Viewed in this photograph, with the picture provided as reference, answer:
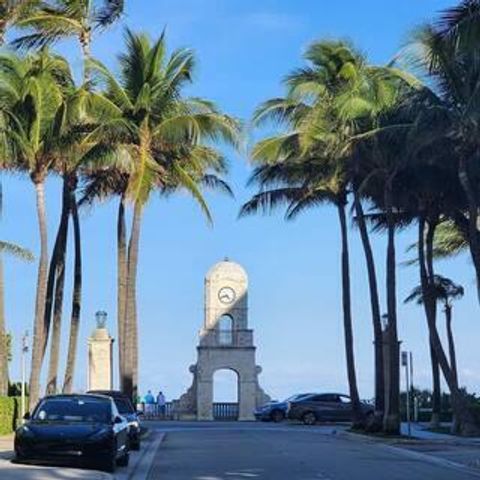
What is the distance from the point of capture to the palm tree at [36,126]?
115ft

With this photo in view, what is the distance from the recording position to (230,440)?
1319 inches

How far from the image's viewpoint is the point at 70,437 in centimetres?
2034

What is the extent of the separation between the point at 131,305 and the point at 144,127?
6.20m

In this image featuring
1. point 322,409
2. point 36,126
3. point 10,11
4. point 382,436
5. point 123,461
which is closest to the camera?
point 123,461

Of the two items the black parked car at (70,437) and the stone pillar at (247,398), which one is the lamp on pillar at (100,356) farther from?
the black parked car at (70,437)

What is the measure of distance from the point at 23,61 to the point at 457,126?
16.3 m

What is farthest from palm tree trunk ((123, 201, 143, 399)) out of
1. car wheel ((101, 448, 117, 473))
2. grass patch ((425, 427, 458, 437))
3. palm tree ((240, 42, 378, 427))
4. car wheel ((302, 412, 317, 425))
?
car wheel ((101, 448, 117, 473))

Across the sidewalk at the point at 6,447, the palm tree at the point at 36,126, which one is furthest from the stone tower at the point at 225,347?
the sidewalk at the point at 6,447

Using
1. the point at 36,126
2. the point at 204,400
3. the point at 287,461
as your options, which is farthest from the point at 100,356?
the point at 287,461

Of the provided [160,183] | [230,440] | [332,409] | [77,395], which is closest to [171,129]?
[160,183]

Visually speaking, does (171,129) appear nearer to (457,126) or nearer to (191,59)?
(191,59)

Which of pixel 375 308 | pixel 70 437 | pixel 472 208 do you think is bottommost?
pixel 70 437

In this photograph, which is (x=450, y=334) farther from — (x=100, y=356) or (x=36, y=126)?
(x=36, y=126)

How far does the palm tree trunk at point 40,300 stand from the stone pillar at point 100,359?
1444cm
